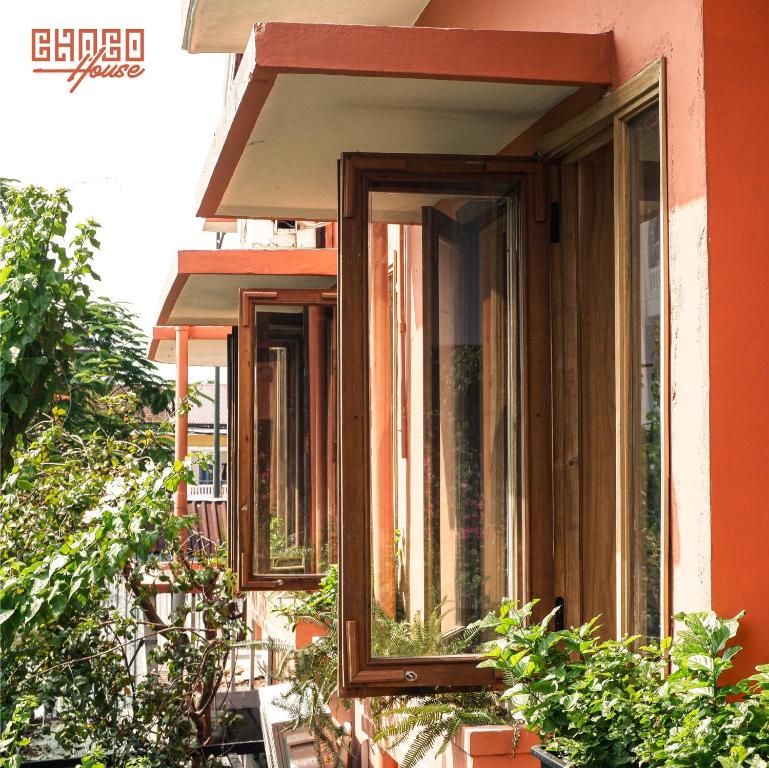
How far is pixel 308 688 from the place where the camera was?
19.1 feet

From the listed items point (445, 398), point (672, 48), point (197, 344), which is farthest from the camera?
point (197, 344)

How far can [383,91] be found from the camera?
3.91 meters

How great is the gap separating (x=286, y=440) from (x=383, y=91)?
13.5 ft

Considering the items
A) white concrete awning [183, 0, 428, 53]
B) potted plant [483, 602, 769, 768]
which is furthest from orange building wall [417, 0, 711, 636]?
white concrete awning [183, 0, 428, 53]

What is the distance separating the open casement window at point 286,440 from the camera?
7523 mm

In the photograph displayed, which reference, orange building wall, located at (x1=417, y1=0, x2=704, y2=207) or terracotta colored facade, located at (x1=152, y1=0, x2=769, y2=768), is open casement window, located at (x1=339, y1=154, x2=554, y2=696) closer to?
orange building wall, located at (x1=417, y1=0, x2=704, y2=207)

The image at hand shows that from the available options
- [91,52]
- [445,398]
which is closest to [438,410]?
[445,398]

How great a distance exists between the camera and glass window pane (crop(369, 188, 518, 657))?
412cm

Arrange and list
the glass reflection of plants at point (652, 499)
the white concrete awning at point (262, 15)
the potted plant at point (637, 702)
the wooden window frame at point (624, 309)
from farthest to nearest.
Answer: the white concrete awning at point (262, 15) < the wooden window frame at point (624, 309) < the glass reflection of plants at point (652, 499) < the potted plant at point (637, 702)

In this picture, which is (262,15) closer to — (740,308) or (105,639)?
(105,639)

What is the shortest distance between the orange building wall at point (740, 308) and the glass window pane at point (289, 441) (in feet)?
14.8

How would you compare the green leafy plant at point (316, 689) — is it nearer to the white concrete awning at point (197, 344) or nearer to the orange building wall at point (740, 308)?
the orange building wall at point (740, 308)

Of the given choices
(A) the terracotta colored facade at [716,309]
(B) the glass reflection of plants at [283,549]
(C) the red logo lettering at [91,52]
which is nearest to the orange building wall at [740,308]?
(A) the terracotta colored facade at [716,309]

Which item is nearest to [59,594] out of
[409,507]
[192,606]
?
[192,606]
